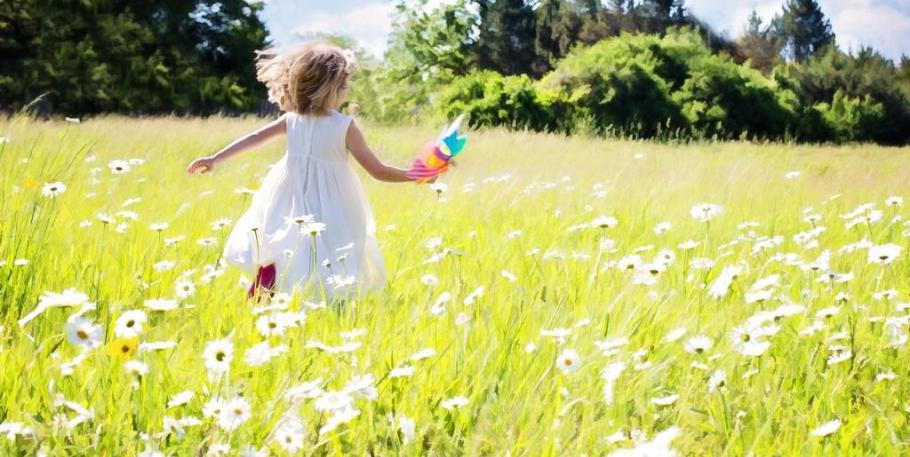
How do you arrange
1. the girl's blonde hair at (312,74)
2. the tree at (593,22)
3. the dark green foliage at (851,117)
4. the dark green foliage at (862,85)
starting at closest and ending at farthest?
1. the girl's blonde hair at (312,74)
2. the dark green foliage at (851,117)
3. the dark green foliage at (862,85)
4. the tree at (593,22)

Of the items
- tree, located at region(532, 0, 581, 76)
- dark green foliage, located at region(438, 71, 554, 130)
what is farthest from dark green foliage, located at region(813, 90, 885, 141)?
tree, located at region(532, 0, 581, 76)

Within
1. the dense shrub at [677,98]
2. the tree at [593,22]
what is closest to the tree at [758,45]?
the tree at [593,22]

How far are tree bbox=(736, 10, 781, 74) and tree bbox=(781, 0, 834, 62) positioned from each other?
2.81 ft

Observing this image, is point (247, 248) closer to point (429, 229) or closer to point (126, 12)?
point (429, 229)

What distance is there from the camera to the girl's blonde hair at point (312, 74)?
3387mm

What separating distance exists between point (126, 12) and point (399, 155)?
17.8 m

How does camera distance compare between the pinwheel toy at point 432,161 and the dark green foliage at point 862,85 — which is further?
the dark green foliage at point 862,85

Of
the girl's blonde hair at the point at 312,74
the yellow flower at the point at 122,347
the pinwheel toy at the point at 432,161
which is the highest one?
the girl's blonde hair at the point at 312,74

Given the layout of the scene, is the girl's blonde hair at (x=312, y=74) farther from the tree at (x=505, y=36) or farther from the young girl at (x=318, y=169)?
the tree at (x=505, y=36)

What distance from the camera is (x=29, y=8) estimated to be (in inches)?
885

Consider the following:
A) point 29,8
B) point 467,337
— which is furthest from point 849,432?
point 29,8

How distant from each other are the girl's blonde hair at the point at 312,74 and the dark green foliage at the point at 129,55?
1959 cm

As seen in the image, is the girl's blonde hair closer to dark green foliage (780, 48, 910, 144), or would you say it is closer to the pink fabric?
the pink fabric

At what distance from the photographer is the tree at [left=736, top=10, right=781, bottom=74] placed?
44531 mm
